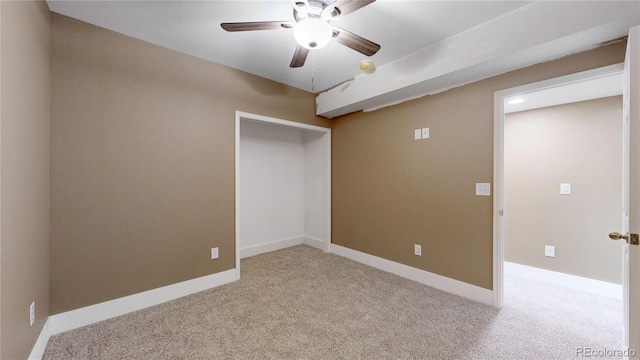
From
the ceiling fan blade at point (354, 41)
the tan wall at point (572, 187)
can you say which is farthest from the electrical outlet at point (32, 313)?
the tan wall at point (572, 187)

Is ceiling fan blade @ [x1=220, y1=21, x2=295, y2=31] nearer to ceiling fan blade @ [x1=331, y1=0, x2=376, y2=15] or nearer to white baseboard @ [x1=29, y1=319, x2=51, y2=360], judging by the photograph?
ceiling fan blade @ [x1=331, y1=0, x2=376, y2=15]

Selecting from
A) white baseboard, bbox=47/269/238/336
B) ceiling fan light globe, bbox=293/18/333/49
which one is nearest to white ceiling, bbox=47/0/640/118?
ceiling fan light globe, bbox=293/18/333/49

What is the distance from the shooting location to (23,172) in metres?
1.41

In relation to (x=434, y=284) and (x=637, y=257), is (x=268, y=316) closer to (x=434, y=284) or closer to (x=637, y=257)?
(x=434, y=284)

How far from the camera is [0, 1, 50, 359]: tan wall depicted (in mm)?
1208

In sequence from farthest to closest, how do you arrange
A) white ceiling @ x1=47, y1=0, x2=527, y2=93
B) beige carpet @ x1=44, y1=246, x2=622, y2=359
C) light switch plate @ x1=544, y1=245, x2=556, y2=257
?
light switch plate @ x1=544, y1=245, x2=556, y2=257 → white ceiling @ x1=47, y1=0, x2=527, y2=93 → beige carpet @ x1=44, y1=246, x2=622, y2=359

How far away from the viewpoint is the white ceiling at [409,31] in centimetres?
170

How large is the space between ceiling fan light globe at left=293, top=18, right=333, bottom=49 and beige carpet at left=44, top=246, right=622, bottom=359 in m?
2.07

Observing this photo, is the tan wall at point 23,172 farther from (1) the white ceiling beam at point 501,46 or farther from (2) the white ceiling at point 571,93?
(2) the white ceiling at point 571,93

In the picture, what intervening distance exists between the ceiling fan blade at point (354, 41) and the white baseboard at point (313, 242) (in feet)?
9.68

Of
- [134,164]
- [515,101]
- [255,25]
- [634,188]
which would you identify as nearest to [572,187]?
[515,101]

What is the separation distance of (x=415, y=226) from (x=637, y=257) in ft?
5.71

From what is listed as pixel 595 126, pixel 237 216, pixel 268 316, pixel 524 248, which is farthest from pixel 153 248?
pixel 595 126

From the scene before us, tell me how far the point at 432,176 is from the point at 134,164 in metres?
2.95
